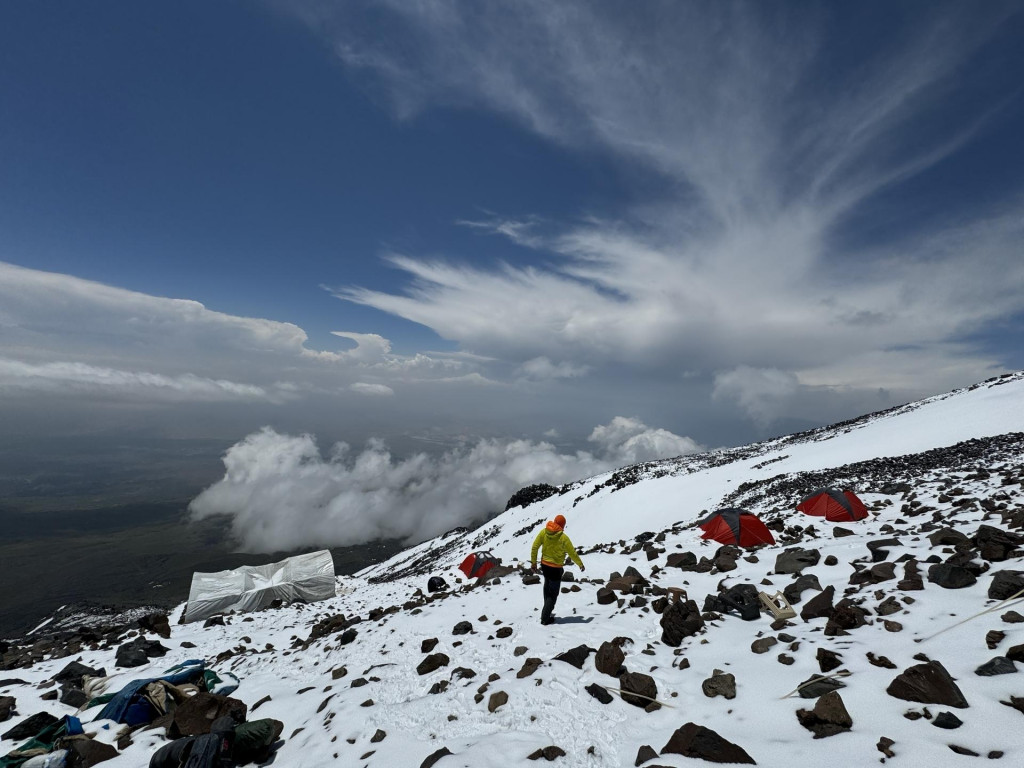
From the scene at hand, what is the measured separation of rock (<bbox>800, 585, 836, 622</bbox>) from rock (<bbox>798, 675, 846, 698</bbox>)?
256 cm

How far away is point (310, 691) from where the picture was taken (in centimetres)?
852

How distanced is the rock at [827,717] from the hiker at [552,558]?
5158mm

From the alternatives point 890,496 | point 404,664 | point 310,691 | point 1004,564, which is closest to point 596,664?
point 404,664

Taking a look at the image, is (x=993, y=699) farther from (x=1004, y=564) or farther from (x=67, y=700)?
(x=67, y=700)

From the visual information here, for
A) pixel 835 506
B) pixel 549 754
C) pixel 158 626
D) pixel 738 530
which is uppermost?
pixel 835 506

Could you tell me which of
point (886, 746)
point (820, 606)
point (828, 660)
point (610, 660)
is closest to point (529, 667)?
point (610, 660)

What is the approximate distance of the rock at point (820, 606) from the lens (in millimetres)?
7930

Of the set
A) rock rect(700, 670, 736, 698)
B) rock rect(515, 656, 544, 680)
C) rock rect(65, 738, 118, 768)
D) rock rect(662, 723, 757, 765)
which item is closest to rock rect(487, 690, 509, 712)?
rock rect(515, 656, 544, 680)

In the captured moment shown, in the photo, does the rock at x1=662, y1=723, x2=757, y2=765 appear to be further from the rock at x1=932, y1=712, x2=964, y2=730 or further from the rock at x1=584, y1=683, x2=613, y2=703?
the rock at x1=932, y1=712, x2=964, y2=730

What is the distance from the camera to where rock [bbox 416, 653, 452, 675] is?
8.49 m

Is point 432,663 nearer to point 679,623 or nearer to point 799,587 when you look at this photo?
point 679,623

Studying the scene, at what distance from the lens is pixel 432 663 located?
28.2 ft

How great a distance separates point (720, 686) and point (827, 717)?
5.13ft

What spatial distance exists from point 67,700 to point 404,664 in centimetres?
753
